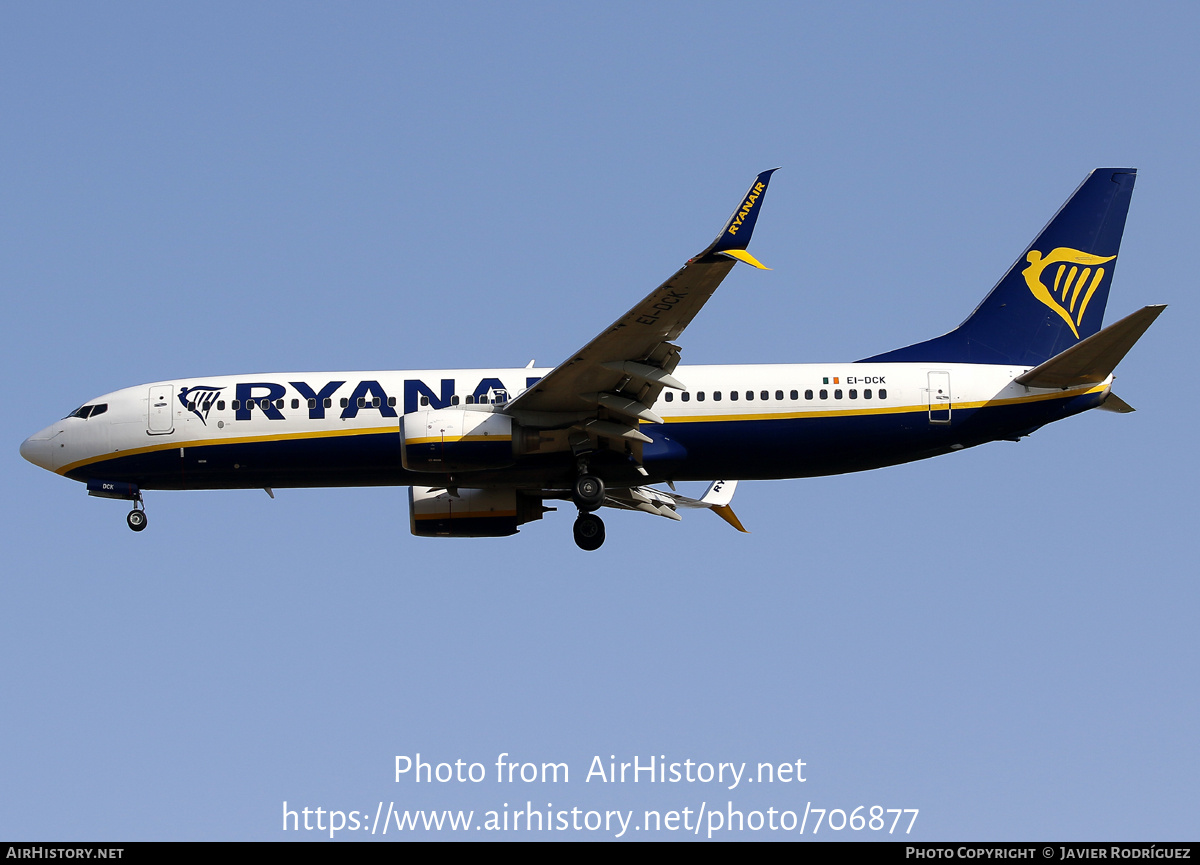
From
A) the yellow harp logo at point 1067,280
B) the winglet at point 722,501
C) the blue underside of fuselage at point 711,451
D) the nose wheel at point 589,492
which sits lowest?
the winglet at point 722,501

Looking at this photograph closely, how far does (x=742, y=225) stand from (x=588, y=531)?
32.3ft

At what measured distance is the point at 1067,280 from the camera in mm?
32938

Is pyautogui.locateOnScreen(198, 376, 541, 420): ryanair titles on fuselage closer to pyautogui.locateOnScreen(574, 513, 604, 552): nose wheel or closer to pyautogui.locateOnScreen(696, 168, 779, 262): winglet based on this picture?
pyautogui.locateOnScreen(574, 513, 604, 552): nose wheel

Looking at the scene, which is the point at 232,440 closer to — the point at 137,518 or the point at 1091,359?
the point at 137,518

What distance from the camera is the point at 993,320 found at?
3228 centimetres

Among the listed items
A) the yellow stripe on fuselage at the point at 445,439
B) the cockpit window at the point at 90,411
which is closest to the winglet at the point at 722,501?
the yellow stripe on fuselage at the point at 445,439

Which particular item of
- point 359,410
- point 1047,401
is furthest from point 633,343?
point 1047,401

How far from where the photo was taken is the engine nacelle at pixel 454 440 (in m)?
28.4

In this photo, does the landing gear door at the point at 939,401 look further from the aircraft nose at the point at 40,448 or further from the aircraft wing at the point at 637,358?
the aircraft nose at the point at 40,448

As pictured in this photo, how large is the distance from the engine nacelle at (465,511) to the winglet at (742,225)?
10.5 metres

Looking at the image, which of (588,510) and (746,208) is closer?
(746,208)

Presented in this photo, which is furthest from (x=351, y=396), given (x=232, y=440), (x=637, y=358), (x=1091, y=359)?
(x=1091, y=359)

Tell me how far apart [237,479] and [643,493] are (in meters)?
9.99

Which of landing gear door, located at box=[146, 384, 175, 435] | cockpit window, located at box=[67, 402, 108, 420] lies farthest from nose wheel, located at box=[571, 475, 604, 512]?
cockpit window, located at box=[67, 402, 108, 420]
